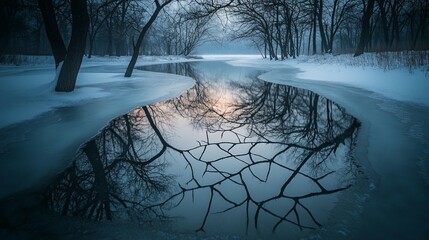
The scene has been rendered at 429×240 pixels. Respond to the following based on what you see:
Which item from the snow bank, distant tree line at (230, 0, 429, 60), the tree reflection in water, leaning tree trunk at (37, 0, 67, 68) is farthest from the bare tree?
the snow bank

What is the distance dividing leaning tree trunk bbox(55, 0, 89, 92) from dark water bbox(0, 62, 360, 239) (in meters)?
4.22

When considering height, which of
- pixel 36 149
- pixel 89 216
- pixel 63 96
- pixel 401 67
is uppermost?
pixel 401 67

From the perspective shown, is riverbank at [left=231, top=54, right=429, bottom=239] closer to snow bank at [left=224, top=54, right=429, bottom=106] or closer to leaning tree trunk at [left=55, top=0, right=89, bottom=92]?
snow bank at [left=224, top=54, right=429, bottom=106]

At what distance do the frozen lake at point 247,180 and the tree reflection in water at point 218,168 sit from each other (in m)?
0.02

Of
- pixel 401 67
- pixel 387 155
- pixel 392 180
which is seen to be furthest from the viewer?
pixel 401 67

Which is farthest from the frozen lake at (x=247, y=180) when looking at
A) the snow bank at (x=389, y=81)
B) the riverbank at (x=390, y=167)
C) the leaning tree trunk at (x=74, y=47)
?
the leaning tree trunk at (x=74, y=47)

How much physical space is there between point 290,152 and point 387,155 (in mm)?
1413

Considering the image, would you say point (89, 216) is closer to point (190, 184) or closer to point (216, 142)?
point (190, 184)

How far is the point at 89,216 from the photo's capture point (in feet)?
8.08

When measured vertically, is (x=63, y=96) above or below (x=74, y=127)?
above

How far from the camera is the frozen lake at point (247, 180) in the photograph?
2331 mm

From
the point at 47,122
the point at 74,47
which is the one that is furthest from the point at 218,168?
the point at 74,47

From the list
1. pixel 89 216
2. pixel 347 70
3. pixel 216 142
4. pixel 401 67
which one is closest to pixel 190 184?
pixel 89 216

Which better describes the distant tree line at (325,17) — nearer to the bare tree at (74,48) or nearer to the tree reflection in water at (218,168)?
the bare tree at (74,48)
